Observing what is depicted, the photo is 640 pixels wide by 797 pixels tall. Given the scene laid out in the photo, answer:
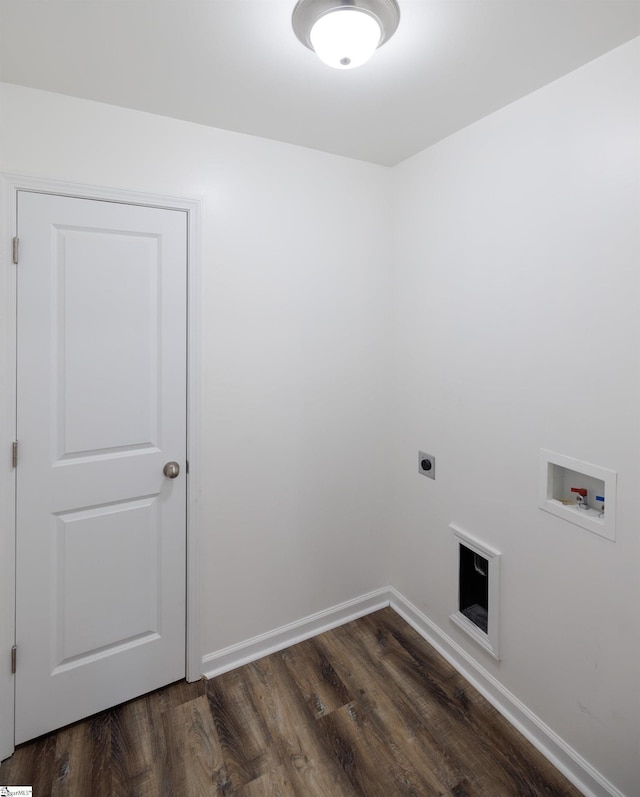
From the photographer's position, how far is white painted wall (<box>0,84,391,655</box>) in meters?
1.80

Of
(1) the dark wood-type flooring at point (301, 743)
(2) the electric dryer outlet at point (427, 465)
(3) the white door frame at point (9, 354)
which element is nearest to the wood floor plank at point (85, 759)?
(1) the dark wood-type flooring at point (301, 743)

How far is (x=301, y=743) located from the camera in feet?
5.63

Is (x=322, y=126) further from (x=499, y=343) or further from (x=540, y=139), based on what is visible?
(x=499, y=343)

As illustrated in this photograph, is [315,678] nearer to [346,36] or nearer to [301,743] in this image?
[301,743]

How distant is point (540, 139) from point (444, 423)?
1203 millimetres

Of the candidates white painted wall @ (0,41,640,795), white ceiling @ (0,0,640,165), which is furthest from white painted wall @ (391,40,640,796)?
white ceiling @ (0,0,640,165)

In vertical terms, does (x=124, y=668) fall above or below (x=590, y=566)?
below

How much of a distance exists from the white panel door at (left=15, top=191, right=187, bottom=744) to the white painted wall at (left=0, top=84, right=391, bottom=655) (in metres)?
0.14

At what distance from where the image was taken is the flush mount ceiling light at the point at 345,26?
3.75 ft

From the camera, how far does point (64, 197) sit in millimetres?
1646

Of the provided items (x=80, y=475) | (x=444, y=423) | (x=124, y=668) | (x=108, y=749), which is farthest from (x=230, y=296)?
(x=108, y=749)

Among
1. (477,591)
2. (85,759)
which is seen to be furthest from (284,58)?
(85,759)

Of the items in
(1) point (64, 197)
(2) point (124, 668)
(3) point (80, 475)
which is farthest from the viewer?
(2) point (124, 668)

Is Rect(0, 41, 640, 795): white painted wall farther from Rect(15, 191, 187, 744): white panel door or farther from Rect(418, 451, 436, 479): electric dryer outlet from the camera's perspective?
Rect(15, 191, 187, 744): white panel door
